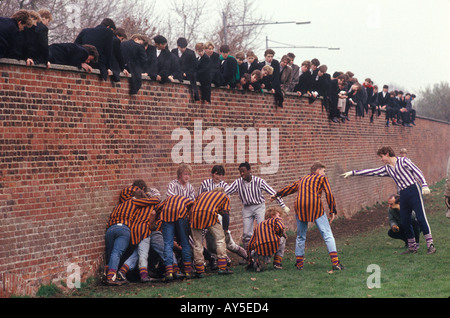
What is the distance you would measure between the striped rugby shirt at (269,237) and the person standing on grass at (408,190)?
90.2 inches

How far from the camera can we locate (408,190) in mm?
12523

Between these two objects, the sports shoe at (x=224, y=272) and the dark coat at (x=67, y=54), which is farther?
the sports shoe at (x=224, y=272)

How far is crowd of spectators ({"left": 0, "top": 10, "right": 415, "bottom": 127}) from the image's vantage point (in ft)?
30.8

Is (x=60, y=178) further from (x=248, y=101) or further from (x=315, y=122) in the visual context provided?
(x=315, y=122)

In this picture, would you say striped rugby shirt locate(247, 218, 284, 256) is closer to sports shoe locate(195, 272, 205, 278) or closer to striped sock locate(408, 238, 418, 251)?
sports shoe locate(195, 272, 205, 278)

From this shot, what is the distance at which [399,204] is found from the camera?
1321cm

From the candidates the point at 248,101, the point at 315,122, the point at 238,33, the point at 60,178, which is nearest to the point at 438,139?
the point at 238,33

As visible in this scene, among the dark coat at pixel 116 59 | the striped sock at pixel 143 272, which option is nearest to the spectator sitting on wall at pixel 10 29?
the dark coat at pixel 116 59

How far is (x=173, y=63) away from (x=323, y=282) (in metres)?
5.46

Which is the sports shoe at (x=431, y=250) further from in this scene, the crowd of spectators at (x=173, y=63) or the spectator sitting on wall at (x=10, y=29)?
the spectator sitting on wall at (x=10, y=29)

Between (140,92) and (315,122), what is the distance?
8.50 meters

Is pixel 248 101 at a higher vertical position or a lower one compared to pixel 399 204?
higher

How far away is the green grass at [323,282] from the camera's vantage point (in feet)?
28.7

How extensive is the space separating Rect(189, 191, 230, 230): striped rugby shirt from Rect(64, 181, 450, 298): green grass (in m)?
0.88
